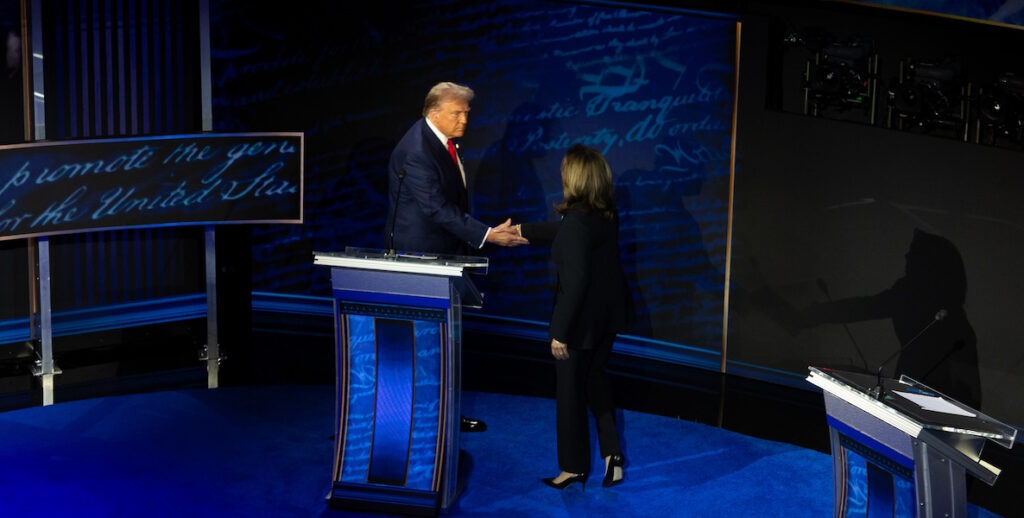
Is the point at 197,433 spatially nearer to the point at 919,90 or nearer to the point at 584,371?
the point at 584,371

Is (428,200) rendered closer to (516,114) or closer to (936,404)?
(516,114)

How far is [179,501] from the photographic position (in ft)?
15.0

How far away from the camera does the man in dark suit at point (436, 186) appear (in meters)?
5.04

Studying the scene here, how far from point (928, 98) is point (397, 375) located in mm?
3267

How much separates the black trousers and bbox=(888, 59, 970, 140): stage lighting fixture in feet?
7.38

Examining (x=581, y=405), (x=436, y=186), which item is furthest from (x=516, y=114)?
(x=581, y=405)

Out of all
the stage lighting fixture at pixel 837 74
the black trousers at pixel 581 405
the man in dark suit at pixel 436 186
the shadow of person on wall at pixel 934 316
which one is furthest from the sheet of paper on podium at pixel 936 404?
the stage lighting fixture at pixel 837 74

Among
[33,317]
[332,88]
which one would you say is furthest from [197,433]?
[332,88]

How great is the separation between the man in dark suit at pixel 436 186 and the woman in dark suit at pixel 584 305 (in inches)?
23.1

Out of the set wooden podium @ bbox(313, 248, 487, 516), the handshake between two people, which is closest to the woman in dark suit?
wooden podium @ bbox(313, 248, 487, 516)

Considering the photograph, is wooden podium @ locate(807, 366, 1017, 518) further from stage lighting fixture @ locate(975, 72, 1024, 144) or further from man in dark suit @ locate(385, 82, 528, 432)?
stage lighting fixture @ locate(975, 72, 1024, 144)

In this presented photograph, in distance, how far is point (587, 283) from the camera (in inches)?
178

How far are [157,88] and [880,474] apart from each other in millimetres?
5251

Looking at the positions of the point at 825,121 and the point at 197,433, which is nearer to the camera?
the point at 197,433
